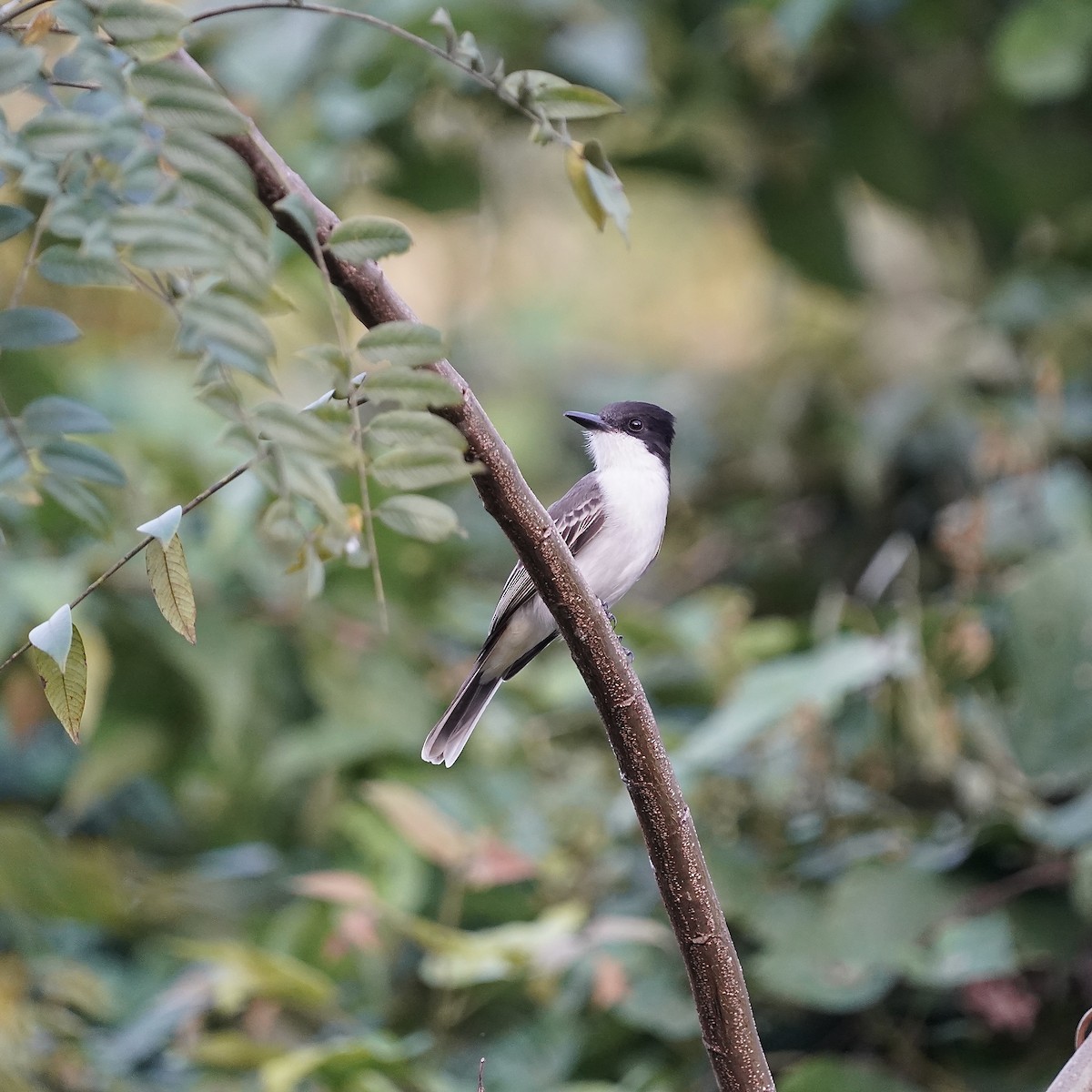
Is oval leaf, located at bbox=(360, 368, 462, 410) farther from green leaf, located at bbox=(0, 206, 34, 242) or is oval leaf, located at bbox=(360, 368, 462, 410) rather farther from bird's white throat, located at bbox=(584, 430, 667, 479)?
bird's white throat, located at bbox=(584, 430, 667, 479)

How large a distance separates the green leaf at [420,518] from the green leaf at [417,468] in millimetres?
28

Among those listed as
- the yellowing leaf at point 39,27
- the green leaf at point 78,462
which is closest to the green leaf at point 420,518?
the green leaf at point 78,462

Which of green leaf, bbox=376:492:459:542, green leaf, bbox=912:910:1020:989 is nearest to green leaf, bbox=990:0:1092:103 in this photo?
green leaf, bbox=912:910:1020:989

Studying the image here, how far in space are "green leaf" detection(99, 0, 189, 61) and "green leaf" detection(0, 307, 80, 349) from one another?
0.88 ft

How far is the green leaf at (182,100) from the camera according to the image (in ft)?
3.55

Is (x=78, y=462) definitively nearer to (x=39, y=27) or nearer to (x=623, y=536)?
(x=39, y=27)

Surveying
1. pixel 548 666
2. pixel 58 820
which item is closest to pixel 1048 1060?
pixel 548 666

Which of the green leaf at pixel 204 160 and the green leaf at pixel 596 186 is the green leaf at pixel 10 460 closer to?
the green leaf at pixel 204 160

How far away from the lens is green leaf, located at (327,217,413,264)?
1188 millimetres

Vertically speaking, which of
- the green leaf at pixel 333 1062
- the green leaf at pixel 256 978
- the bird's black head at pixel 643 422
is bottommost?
the green leaf at pixel 256 978

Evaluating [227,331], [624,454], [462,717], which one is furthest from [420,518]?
[624,454]

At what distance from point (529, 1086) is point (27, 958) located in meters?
1.38

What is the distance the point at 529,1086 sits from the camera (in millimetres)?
3393

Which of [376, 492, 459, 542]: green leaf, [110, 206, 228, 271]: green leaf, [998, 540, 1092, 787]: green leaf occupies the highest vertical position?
[110, 206, 228, 271]: green leaf
